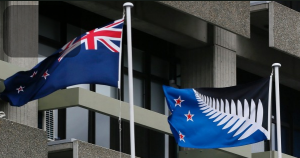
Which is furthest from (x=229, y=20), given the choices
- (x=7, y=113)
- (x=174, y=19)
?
(x=7, y=113)

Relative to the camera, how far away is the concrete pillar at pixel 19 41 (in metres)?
24.0

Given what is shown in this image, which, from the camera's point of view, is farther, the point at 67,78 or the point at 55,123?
the point at 55,123

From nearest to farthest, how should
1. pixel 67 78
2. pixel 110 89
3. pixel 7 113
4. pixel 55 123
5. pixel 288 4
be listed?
pixel 67 78 → pixel 7 113 → pixel 55 123 → pixel 110 89 → pixel 288 4

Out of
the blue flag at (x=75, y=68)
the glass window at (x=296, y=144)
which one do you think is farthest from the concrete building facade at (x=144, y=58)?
the glass window at (x=296, y=144)

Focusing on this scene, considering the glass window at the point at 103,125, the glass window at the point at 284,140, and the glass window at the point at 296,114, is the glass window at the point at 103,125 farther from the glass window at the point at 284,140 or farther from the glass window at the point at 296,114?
the glass window at the point at 296,114

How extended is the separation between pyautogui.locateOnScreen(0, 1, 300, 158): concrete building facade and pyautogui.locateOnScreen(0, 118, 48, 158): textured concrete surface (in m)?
0.02

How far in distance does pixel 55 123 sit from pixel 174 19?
462 centimetres

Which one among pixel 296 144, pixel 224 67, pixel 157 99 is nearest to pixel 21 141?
pixel 157 99

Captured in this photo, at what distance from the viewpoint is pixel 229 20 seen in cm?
2845

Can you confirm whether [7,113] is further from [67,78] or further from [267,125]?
[267,125]

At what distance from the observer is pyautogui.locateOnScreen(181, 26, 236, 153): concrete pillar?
29.7m

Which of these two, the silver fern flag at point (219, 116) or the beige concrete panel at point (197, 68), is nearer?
the silver fern flag at point (219, 116)

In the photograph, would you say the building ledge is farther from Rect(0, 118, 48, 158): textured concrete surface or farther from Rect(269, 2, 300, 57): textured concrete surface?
Rect(269, 2, 300, 57): textured concrete surface

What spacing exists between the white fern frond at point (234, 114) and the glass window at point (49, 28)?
14.8 feet
